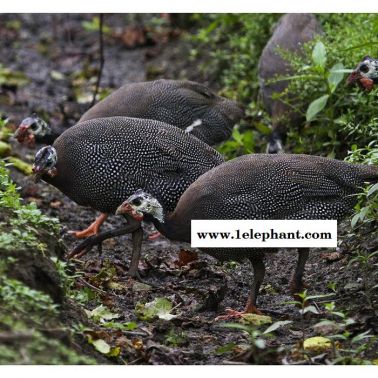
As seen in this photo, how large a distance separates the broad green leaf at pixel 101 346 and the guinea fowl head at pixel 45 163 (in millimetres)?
2195

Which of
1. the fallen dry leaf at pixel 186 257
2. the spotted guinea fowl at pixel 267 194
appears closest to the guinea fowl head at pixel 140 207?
the spotted guinea fowl at pixel 267 194

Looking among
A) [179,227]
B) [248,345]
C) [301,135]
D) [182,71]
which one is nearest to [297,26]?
[301,135]

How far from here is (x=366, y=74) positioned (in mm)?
6949

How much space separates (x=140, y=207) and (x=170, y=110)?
5.94 ft

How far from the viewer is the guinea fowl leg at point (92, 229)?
7.56 meters

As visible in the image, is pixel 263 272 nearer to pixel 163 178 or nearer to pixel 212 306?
Result: pixel 212 306

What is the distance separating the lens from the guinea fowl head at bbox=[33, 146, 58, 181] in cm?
691

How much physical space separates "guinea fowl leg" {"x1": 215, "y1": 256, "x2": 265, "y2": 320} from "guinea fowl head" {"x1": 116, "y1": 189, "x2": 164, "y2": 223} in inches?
27.4

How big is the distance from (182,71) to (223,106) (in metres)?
2.86

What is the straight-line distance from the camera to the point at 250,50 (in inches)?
390

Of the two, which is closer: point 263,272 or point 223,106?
point 263,272

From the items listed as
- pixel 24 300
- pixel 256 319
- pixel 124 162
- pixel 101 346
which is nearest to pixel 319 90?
pixel 124 162

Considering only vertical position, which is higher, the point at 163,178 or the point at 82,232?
the point at 163,178

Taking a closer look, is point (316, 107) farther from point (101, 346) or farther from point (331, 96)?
point (101, 346)
